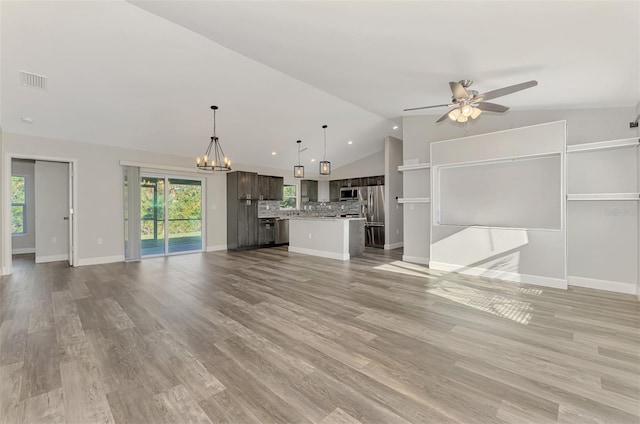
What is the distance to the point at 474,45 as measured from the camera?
2.92 meters

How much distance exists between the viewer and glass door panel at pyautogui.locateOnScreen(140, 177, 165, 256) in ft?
22.5

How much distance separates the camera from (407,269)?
5.24m

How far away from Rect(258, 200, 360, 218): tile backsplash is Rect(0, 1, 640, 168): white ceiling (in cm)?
359

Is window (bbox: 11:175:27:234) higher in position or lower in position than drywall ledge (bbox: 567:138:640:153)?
lower

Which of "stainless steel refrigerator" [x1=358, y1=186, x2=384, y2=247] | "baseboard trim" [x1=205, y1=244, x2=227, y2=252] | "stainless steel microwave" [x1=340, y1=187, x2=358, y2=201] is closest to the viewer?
"baseboard trim" [x1=205, y1=244, x2=227, y2=252]

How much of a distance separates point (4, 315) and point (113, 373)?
2.29m

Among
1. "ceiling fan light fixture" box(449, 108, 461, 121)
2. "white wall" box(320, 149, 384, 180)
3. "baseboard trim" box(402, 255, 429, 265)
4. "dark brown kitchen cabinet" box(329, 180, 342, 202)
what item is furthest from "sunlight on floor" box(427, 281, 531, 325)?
"dark brown kitchen cabinet" box(329, 180, 342, 202)

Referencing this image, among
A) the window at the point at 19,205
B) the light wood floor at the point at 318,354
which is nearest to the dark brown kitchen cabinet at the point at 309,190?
the light wood floor at the point at 318,354

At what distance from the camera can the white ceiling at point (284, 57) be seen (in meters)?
2.56

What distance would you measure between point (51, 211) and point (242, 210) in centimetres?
436

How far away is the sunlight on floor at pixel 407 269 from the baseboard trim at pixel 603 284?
2.00 m

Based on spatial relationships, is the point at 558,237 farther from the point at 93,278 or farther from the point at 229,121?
the point at 93,278

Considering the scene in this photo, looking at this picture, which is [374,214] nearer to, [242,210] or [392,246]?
[392,246]

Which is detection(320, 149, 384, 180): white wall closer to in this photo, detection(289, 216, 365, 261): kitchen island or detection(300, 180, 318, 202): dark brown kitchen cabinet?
detection(300, 180, 318, 202): dark brown kitchen cabinet
